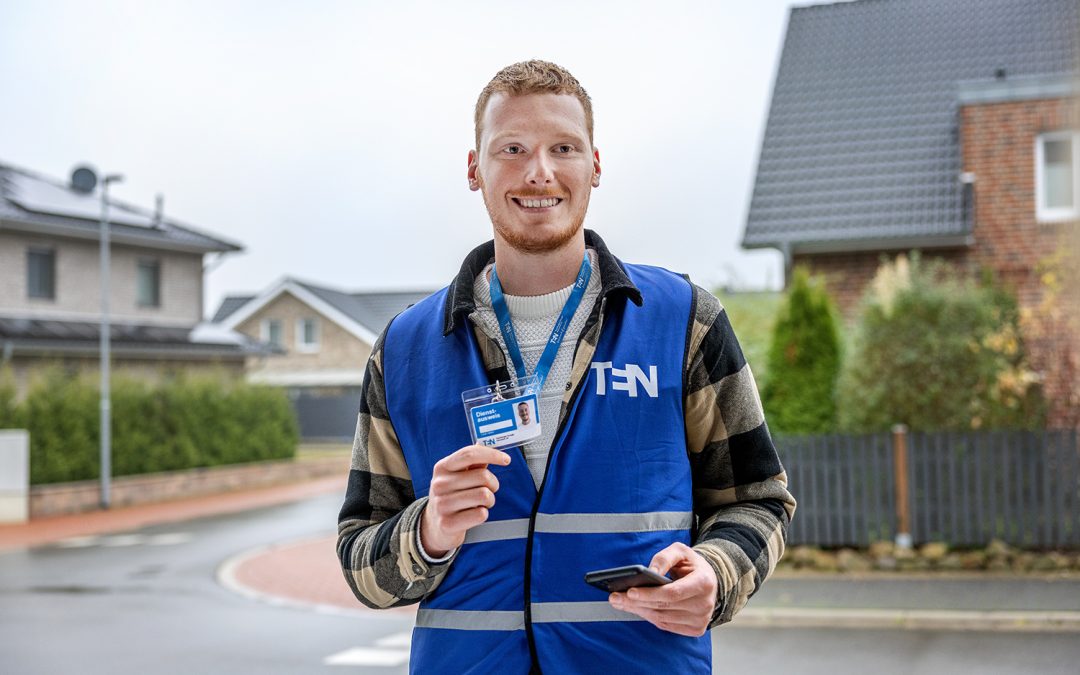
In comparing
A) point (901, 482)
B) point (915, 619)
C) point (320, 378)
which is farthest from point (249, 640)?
point (320, 378)

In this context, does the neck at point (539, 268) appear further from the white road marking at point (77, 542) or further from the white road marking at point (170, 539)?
the white road marking at point (77, 542)

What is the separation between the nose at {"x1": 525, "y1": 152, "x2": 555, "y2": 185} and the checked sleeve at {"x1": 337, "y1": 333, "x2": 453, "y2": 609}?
A: 452 millimetres

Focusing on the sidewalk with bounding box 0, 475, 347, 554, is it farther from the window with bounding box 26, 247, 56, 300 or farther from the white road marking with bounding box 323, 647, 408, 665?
the white road marking with bounding box 323, 647, 408, 665

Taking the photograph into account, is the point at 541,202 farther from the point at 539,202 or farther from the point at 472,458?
the point at 472,458

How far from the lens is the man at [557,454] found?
2.02 meters

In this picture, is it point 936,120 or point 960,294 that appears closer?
point 960,294

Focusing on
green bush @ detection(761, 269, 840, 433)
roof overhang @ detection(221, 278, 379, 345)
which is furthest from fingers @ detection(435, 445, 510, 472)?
roof overhang @ detection(221, 278, 379, 345)

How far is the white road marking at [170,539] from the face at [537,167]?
15533 mm

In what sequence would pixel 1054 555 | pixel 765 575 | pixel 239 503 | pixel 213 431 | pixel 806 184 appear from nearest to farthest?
pixel 765 575 → pixel 1054 555 → pixel 806 184 → pixel 239 503 → pixel 213 431

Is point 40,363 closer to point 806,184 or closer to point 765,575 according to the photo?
point 806,184

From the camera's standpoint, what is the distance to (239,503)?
2270cm

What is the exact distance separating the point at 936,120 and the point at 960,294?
7.03 metres

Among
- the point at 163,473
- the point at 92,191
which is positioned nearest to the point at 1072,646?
the point at 163,473

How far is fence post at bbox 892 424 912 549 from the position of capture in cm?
1207
